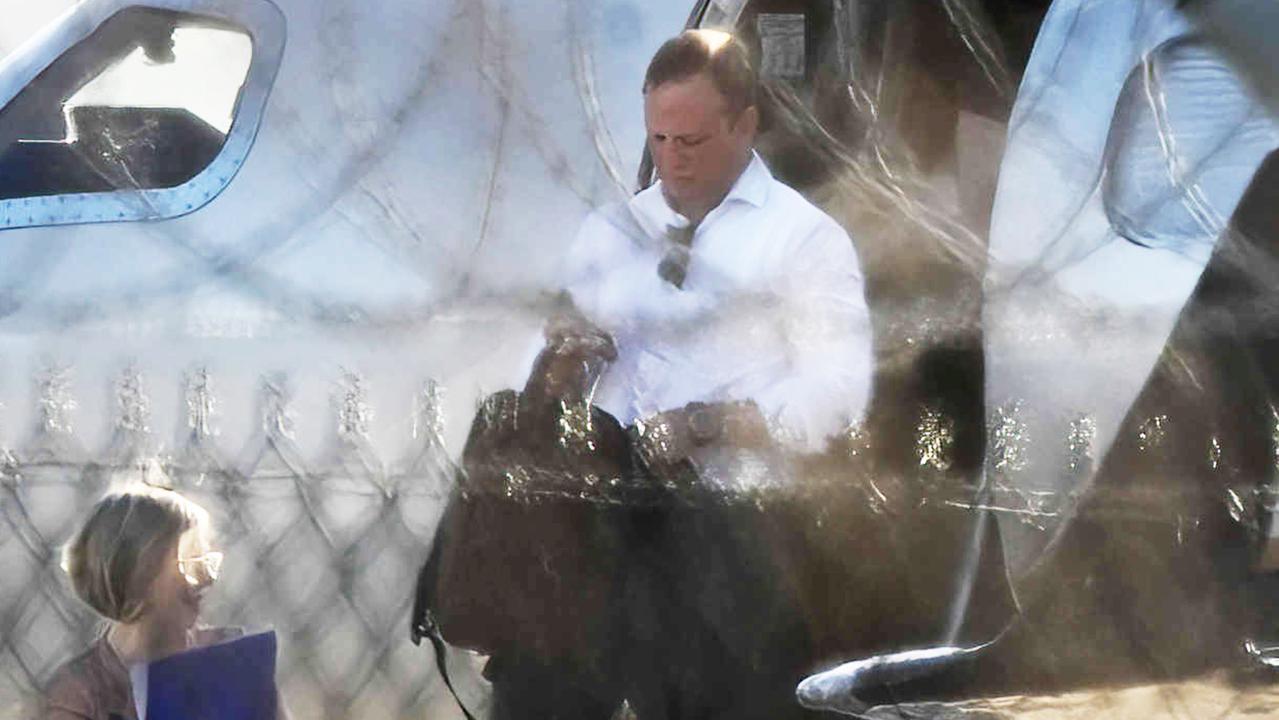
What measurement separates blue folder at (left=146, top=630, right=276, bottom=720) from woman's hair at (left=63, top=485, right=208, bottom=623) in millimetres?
100

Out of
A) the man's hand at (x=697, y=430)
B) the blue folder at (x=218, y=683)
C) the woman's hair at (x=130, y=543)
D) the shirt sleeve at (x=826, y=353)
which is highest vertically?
the shirt sleeve at (x=826, y=353)

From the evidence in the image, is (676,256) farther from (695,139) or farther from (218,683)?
(218,683)

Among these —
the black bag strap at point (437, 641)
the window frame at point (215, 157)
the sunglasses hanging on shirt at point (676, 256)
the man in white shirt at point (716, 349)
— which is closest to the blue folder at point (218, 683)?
the black bag strap at point (437, 641)

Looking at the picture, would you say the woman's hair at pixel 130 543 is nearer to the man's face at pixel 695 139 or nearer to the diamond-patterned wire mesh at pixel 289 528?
the diamond-patterned wire mesh at pixel 289 528

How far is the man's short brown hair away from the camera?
2082 mm

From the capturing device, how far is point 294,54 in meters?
2.23

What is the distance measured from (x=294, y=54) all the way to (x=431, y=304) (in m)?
0.44

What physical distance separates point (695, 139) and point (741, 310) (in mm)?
250

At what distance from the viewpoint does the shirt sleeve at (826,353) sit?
81.2 inches

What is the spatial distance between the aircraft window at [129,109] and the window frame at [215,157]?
11 mm

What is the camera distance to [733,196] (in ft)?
6.88

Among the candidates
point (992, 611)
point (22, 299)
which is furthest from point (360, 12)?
point (992, 611)

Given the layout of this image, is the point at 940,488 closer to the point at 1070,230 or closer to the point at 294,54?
the point at 1070,230

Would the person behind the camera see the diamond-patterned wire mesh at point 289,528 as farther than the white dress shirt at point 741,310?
Yes
